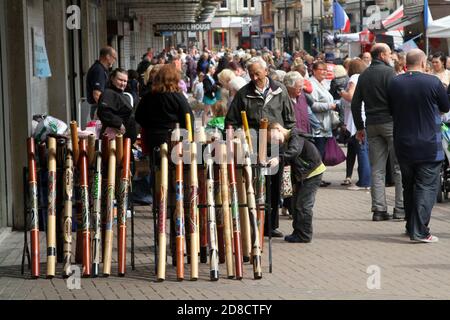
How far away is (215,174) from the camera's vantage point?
407 inches

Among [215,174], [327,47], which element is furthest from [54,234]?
[327,47]

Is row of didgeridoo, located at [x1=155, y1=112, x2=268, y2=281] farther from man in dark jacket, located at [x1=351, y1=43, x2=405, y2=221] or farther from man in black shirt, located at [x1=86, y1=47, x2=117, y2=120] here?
man in black shirt, located at [x1=86, y1=47, x2=117, y2=120]

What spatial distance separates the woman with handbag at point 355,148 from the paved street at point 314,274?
330 cm

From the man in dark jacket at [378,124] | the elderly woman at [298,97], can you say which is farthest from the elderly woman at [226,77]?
the man in dark jacket at [378,124]

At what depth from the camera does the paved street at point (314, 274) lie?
9.24 m

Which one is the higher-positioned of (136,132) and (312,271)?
(136,132)

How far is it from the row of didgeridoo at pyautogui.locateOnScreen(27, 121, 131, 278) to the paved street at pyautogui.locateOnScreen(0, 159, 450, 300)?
0.20 metres

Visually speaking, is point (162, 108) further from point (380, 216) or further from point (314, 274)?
point (380, 216)

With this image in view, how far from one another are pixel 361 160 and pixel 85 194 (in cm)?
736

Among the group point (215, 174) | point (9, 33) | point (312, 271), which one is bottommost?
point (312, 271)

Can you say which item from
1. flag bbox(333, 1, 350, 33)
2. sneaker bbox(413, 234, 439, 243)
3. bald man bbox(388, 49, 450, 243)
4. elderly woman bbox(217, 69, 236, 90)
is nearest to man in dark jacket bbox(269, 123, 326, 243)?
bald man bbox(388, 49, 450, 243)

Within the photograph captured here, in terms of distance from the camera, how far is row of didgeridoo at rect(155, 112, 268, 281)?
9820mm
